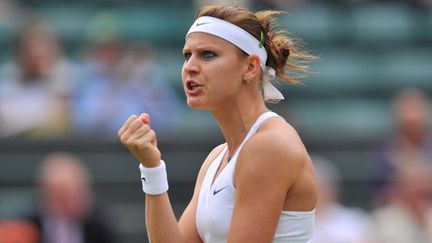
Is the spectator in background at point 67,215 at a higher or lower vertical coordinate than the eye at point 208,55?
lower

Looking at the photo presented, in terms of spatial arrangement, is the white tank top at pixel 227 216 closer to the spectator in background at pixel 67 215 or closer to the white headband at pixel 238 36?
the white headband at pixel 238 36

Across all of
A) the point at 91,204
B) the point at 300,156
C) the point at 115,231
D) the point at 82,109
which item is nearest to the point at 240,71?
the point at 300,156

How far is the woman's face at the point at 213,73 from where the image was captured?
14.9 ft

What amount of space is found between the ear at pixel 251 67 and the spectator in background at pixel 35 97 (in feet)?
17.6

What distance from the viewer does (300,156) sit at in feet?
14.4

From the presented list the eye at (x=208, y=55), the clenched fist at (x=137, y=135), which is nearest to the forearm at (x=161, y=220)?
the clenched fist at (x=137, y=135)

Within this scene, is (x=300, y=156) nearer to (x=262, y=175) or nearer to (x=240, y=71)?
(x=262, y=175)

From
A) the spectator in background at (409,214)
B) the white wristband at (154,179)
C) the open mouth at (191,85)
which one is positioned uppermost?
the open mouth at (191,85)

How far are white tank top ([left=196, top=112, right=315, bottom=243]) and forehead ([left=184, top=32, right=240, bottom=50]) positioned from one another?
0.31 metres

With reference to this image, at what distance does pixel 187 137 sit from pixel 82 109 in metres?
0.94

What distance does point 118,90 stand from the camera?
10.0 m

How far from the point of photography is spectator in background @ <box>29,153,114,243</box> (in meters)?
8.23

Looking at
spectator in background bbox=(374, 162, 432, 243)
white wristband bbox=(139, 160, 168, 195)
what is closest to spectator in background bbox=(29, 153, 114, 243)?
spectator in background bbox=(374, 162, 432, 243)

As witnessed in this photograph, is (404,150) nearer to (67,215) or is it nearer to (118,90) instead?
(118,90)
